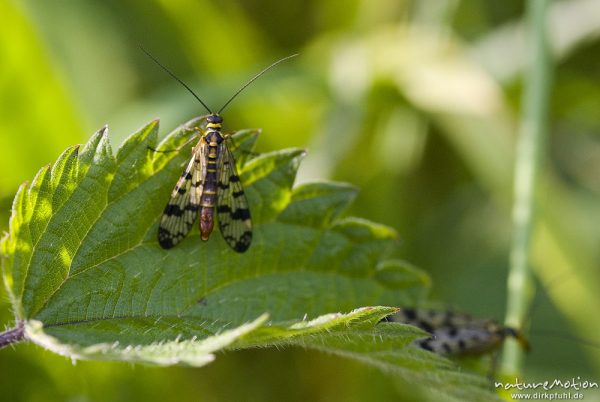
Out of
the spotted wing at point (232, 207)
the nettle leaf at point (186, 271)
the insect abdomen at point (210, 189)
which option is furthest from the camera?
the insect abdomen at point (210, 189)

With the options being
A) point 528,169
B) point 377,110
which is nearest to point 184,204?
point 528,169

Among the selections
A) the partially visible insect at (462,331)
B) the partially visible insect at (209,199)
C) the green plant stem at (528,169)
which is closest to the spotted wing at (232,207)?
the partially visible insect at (209,199)

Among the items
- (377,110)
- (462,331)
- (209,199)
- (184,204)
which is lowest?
(462,331)

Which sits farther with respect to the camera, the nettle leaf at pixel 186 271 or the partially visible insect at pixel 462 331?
the partially visible insect at pixel 462 331

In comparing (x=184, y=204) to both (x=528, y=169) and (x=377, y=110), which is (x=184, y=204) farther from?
(x=377, y=110)

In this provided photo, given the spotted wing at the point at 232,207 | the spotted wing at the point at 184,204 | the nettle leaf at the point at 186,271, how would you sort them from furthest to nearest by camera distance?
the spotted wing at the point at 232,207 < the spotted wing at the point at 184,204 < the nettle leaf at the point at 186,271

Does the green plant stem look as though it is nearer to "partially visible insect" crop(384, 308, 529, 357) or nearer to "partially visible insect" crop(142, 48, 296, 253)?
"partially visible insect" crop(384, 308, 529, 357)

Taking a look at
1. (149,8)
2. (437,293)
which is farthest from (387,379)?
(149,8)

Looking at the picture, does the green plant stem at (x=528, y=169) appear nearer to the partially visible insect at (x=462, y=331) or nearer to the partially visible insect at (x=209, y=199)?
the partially visible insect at (x=462, y=331)
